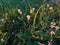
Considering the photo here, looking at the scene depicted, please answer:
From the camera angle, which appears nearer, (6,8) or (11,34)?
(11,34)

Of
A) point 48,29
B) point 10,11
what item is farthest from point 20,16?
point 48,29

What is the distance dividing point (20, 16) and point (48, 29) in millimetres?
478

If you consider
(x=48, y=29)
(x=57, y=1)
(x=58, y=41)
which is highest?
(x=57, y=1)

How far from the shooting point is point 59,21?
10.4 feet

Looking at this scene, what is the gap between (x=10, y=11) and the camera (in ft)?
10.8

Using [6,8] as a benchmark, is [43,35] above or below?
below

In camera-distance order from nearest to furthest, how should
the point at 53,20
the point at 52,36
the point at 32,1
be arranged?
the point at 52,36
the point at 53,20
the point at 32,1

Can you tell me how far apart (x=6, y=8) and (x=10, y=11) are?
0.45ft

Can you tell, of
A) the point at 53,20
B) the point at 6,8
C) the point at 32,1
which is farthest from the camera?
the point at 32,1

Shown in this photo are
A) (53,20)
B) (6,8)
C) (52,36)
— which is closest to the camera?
(52,36)

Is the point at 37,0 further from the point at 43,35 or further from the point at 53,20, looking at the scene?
the point at 43,35

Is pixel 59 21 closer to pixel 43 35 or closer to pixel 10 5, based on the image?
pixel 43 35

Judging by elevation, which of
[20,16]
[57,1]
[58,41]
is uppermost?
[57,1]

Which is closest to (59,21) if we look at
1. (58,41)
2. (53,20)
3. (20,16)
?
(53,20)
